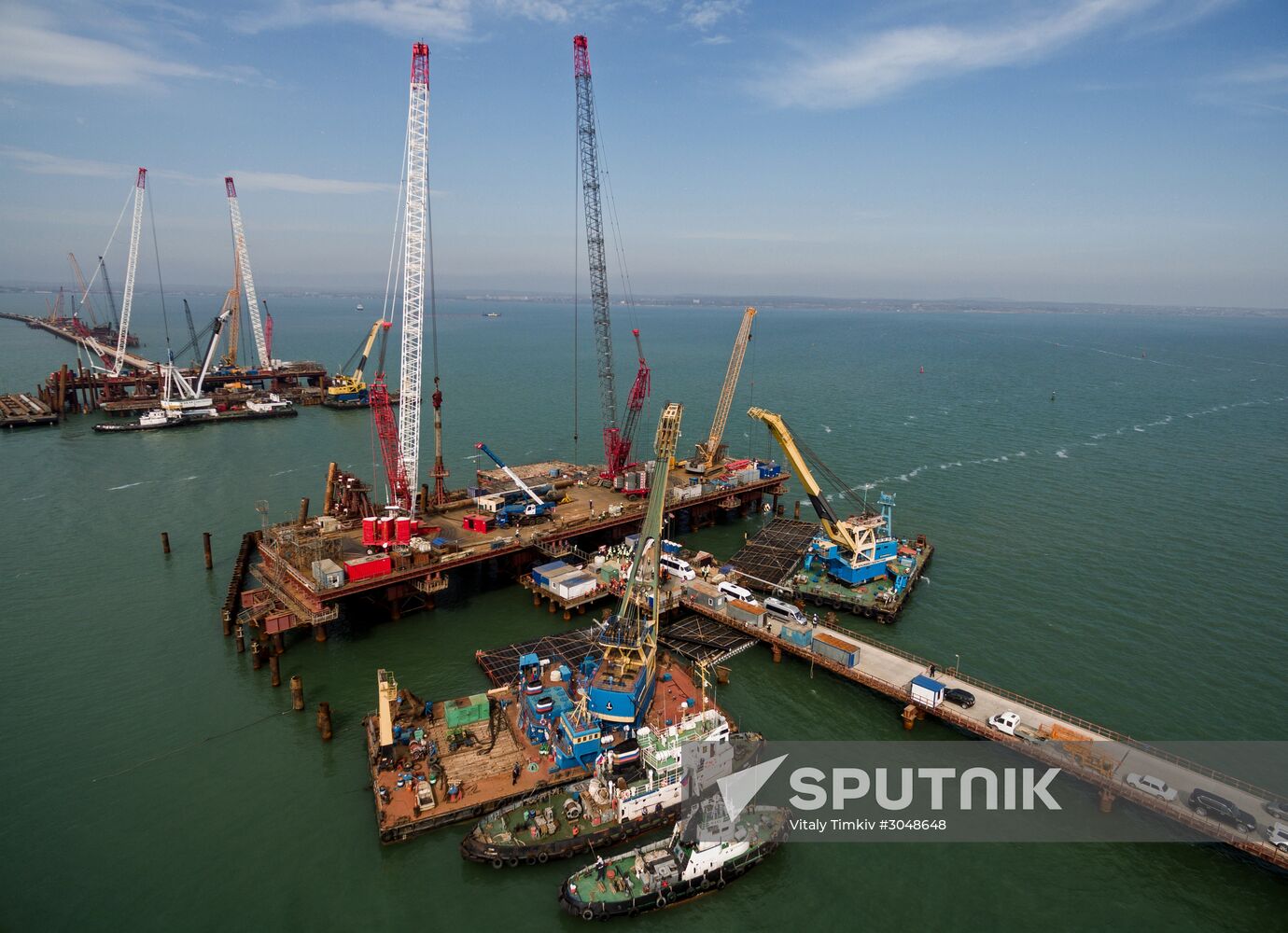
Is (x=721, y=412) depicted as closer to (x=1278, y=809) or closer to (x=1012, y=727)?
(x=1012, y=727)

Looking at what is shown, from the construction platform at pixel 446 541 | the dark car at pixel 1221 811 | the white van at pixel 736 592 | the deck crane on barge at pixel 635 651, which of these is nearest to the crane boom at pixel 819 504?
the white van at pixel 736 592

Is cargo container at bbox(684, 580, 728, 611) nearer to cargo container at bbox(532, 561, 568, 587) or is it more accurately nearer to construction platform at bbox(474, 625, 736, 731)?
construction platform at bbox(474, 625, 736, 731)

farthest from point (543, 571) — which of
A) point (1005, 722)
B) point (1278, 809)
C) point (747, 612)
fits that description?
point (1278, 809)

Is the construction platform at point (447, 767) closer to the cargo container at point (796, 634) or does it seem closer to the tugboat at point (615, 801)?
the tugboat at point (615, 801)

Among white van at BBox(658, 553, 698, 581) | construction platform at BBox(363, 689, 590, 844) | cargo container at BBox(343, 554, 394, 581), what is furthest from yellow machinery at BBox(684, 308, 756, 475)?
construction platform at BBox(363, 689, 590, 844)

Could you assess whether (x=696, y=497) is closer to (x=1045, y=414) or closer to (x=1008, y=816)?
(x=1008, y=816)

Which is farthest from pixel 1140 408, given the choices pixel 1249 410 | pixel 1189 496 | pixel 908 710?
pixel 908 710
